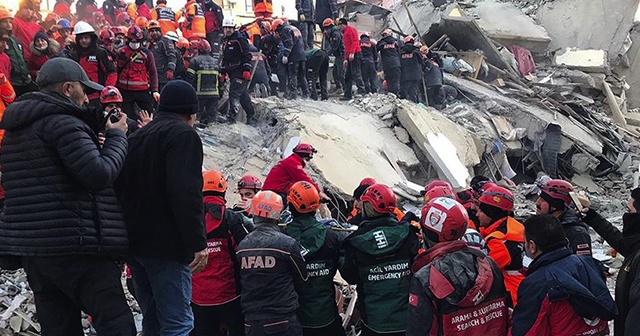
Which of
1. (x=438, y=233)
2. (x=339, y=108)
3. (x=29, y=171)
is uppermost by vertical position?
(x=29, y=171)

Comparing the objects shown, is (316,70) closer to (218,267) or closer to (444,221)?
(218,267)

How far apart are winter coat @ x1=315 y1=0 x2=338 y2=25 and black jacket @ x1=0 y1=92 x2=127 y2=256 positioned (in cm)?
1255

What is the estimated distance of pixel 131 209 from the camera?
299 centimetres

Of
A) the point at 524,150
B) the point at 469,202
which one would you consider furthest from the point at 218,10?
the point at 469,202

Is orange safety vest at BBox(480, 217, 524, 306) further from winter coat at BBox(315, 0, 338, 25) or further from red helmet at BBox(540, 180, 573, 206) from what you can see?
winter coat at BBox(315, 0, 338, 25)

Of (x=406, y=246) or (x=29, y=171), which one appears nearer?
(x=29, y=171)

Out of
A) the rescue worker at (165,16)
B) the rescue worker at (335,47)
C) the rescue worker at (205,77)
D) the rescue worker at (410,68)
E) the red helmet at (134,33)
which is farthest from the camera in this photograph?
the rescue worker at (410,68)

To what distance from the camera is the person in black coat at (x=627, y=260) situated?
3.27m

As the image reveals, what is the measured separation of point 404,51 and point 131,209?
1180 centimetres

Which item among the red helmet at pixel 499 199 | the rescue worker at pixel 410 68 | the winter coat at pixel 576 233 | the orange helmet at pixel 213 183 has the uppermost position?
the orange helmet at pixel 213 183

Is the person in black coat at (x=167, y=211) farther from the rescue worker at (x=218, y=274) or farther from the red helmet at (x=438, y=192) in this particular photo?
the red helmet at (x=438, y=192)

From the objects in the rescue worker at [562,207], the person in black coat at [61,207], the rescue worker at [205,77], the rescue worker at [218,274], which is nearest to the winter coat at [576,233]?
the rescue worker at [562,207]

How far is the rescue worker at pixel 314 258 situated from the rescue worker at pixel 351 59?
8.79 meters

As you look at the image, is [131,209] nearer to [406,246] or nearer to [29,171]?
[29,171]
